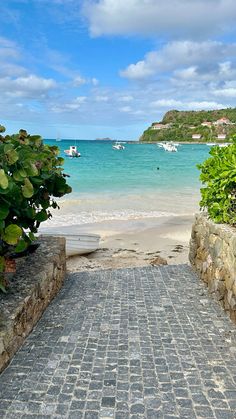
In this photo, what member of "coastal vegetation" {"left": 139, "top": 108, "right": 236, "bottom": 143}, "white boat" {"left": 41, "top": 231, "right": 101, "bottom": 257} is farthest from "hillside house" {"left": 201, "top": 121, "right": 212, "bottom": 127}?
"white boat" {"left": 41, "top": 231, "right": 101, "bottom": 257}

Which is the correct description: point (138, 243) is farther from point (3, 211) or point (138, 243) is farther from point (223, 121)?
point (223, 121)

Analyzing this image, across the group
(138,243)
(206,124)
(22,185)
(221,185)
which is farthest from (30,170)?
(206,124)

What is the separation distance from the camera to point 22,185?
409 centimetres

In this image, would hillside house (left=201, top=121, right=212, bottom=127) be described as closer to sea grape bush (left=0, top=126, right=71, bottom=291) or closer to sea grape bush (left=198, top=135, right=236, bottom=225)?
sea grape bush (left=198, top=135, right=236, bottom=225)

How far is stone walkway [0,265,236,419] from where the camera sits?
2988mm

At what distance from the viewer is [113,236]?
11977 millimetres

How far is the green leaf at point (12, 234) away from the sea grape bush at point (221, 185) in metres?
3.07

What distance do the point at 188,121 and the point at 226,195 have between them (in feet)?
505

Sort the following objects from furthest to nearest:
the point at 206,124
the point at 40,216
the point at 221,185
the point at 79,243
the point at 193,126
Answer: the point at 193,126, the point at 206,124, the point at 79,243, the point at 221,185, the point at 40,216

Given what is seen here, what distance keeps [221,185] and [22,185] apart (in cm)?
296

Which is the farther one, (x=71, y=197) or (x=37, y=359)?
(x=71, y=197)

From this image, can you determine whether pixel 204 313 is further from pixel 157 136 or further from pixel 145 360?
pixel 157 136

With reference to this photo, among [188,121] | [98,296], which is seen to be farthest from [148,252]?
[188,121]

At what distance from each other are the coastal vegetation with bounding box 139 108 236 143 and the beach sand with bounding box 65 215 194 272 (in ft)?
378
